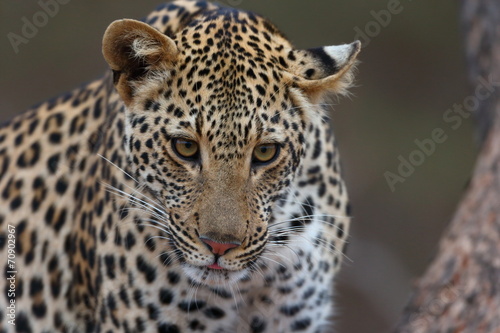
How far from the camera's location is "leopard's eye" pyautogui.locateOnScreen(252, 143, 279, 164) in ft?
14.6

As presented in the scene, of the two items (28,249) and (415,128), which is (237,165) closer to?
(28,249)

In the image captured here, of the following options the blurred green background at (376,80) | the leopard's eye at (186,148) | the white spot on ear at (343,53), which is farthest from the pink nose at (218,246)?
the blurred green background at (376,80)

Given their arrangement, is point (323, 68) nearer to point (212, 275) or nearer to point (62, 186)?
point (212, 275)

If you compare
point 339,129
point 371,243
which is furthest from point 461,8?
point 339,129

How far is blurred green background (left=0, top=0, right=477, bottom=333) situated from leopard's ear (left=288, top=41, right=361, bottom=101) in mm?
10059

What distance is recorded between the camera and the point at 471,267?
5555 mm

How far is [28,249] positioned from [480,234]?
314 centimetres

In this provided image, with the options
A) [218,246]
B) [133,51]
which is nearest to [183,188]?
[218,246]

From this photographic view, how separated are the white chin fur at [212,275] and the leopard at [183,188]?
12mm

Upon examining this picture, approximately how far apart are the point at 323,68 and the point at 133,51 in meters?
1.07

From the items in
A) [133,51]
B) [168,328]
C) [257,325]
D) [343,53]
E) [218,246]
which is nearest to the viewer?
[218,246]

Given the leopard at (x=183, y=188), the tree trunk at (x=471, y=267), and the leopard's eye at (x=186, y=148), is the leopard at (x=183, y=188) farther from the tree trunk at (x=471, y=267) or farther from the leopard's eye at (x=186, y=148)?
the tree trunk at (x=471, y=267)

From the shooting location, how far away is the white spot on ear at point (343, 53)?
4.63 meters

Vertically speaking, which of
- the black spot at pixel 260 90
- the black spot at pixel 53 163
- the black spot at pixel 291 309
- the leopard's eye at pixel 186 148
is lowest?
the black spot at pixel 291 309
